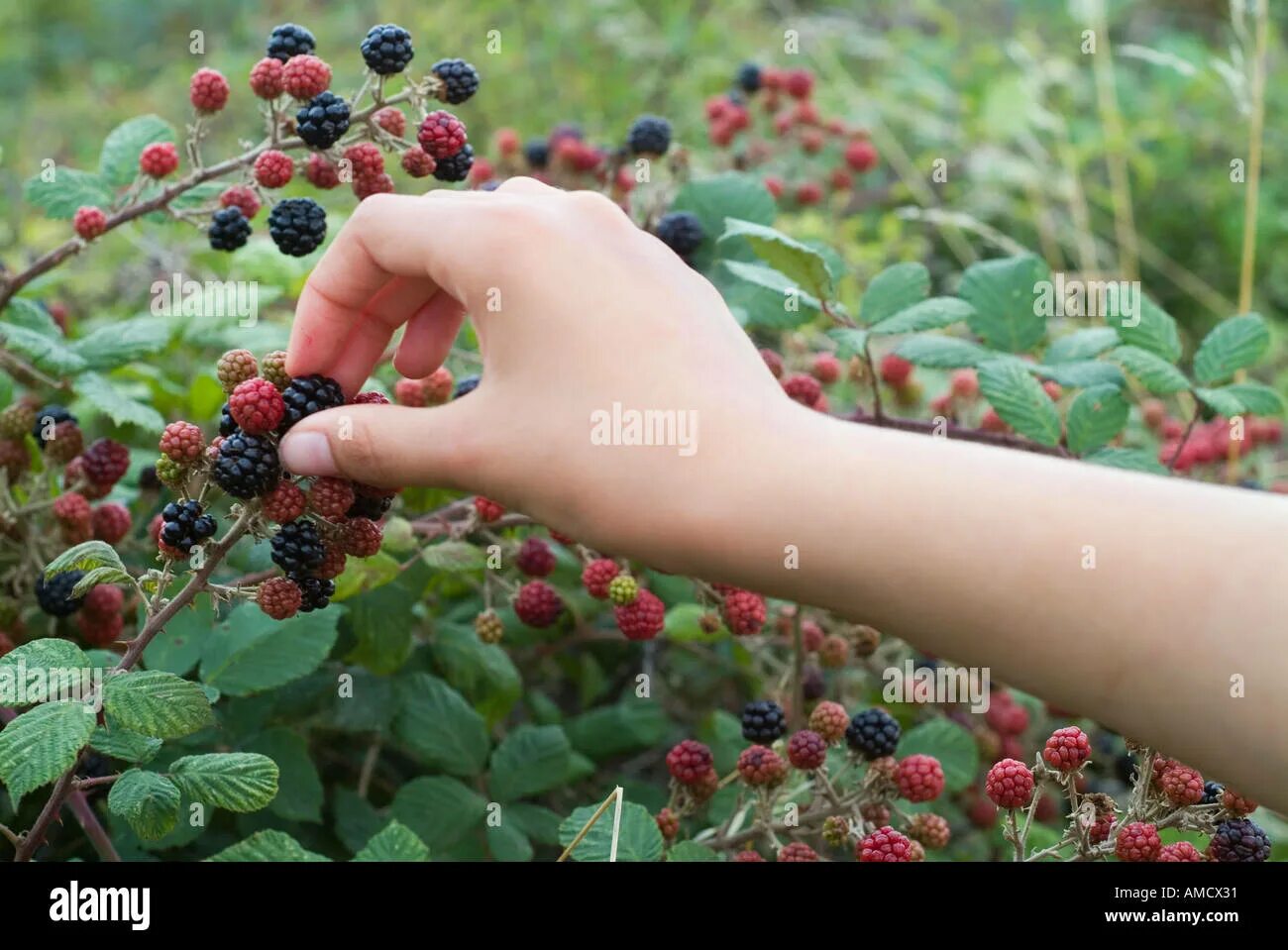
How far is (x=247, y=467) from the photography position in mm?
862

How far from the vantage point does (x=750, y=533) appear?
27.5 inches

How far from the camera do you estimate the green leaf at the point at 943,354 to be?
4.35 feet

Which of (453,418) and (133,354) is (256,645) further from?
(453,418)

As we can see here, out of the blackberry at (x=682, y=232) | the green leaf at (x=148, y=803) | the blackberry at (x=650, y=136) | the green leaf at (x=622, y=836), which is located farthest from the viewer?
the blackberry at (x=650, y=136)

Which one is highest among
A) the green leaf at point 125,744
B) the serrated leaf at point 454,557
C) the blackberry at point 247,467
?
the blackberry at point 247,467

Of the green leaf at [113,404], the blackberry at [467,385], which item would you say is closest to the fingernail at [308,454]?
the blackberry at [467,385]

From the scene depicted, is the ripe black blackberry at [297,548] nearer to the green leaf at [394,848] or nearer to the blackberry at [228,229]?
the green leaf at [394,848]

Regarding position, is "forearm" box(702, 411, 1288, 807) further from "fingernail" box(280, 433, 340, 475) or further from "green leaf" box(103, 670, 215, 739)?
"green leaf" box(103, 670, 215, 739)

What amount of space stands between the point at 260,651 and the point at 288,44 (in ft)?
1.96

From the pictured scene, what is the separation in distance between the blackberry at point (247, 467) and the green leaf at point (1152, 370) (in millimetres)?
934

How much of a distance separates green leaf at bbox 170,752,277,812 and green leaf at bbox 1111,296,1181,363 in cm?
104

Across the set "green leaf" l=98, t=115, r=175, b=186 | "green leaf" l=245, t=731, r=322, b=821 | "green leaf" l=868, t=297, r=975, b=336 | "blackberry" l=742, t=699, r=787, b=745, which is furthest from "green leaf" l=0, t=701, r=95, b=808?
"green leaf" l=868, t=297, r=975, b=336

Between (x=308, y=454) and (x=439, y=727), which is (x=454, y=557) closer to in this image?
(x=439, y=727)
